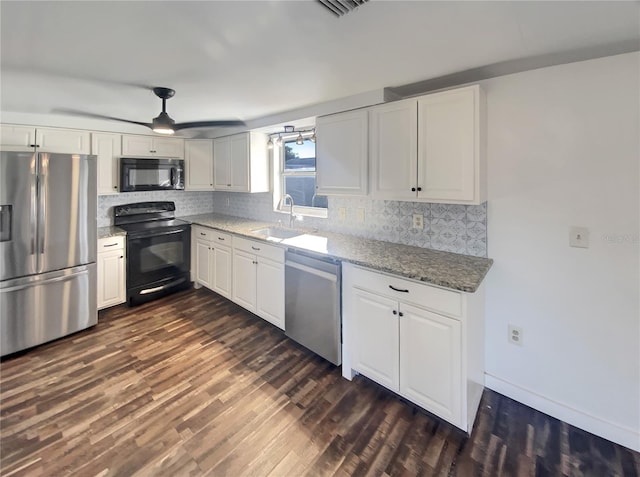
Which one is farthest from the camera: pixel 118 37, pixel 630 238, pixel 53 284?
pixel 53 284

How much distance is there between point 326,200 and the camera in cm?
331

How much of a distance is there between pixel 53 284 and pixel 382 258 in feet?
9.48

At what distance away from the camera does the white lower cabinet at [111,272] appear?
10.9ft

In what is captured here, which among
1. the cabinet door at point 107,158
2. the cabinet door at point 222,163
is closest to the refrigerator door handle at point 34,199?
the cabinet door at point 107,158

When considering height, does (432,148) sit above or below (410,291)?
above

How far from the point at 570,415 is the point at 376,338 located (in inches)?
49.0

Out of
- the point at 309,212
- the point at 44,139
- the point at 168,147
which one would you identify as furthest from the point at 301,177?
the point at 44,139

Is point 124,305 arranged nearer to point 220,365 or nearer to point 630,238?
point 220,365

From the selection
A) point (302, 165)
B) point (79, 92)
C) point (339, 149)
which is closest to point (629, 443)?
point (339, 149)

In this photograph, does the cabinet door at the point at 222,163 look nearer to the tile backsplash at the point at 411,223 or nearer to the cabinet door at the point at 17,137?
the tile backsplash at the point at 411,223

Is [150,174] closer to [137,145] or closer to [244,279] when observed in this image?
[137,145]

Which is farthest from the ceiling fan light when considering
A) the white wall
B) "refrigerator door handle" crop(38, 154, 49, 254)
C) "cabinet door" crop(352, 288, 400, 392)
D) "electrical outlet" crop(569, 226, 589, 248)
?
"electrical outlet" crop(569, 226, 589, 248)

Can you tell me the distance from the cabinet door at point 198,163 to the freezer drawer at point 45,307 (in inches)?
64.2

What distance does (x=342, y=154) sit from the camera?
257cm
